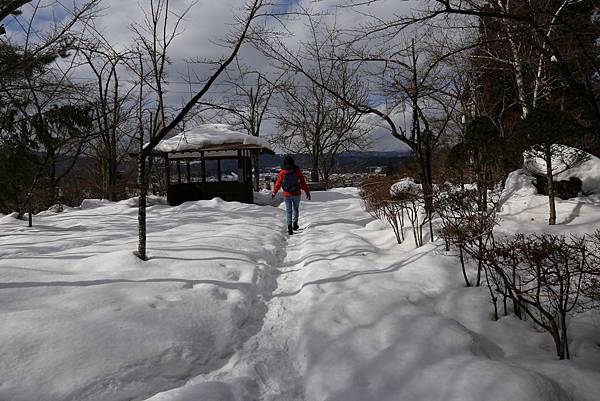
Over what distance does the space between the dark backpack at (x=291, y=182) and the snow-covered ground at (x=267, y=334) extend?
306cm

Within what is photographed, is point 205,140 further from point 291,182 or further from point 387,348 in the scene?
point 387,348

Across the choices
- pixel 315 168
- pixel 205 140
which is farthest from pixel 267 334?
pixel 315 168

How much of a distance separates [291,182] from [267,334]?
17.3ft

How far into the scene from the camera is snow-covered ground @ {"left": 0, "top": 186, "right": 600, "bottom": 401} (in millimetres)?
2266

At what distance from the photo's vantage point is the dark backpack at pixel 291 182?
8211 mm

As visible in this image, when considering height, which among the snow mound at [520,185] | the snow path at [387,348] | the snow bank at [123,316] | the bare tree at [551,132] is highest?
the bare tree at [551,132]

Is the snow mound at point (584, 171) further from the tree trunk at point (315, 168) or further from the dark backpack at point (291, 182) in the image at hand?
the tree trunk at point (315, 168)

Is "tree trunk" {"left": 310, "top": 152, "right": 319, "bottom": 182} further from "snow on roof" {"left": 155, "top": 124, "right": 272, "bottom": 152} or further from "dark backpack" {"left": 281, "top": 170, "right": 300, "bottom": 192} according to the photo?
"dark backpack" {"left": 281, "top": 170, "right": 300, "bottom": 192}

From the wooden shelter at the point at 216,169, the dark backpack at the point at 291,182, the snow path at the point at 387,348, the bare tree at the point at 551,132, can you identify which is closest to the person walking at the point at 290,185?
the dark backpack at the point at 291,182

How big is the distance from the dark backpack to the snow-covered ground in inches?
120

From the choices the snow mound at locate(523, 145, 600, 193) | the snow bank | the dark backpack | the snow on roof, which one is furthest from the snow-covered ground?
the snow on roof

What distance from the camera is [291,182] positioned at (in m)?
8.25

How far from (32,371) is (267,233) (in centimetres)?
557

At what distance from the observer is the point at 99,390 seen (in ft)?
7.32
